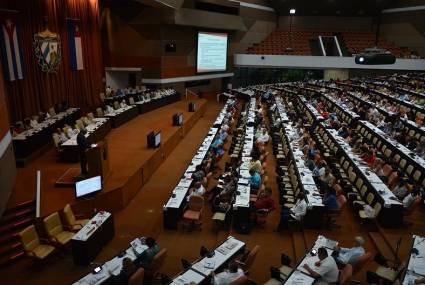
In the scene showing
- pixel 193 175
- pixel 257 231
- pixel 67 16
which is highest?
pixel 67 16

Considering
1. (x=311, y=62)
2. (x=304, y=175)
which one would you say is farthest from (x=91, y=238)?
(x=311, y=62)

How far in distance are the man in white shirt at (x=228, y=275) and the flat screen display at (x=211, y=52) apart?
2387 cm

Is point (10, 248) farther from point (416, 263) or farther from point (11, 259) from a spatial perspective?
point (416, 263)

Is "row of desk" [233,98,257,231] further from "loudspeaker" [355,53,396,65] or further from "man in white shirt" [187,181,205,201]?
"loudspeaker" [355,53,396,65]

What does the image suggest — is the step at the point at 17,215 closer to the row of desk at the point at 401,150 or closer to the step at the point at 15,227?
the step at the point at 15,227

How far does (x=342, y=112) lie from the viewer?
19.9 m

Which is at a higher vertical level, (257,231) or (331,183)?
(331,183)

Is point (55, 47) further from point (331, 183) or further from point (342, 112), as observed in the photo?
point (342, 112)

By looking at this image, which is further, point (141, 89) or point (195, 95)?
point (195, 95)

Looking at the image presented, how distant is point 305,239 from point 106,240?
4729mm

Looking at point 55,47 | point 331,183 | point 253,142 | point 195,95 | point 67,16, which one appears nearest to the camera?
point 331,183

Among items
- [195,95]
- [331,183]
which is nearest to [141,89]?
[195,95]

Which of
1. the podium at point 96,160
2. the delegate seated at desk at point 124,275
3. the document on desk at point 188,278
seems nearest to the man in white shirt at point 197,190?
the podium at point 96,160

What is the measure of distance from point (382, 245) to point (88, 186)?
23.8 ft
